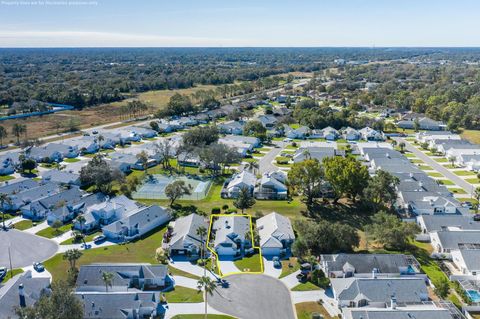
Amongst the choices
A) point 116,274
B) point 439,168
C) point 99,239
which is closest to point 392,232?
point 116,274

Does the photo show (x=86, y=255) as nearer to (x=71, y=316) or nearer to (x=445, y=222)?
(x=71, y=316)

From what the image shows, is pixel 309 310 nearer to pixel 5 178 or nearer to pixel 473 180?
pixel 473 180

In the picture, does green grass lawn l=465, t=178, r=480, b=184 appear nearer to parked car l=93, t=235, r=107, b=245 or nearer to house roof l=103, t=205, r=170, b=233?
house roof l=103, t=205, r=170, b=233

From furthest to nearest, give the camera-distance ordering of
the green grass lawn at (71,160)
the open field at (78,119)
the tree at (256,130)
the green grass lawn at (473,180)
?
the open field at (78,119)
the tree at (256,130)
the green grass lawn at (71,160)
the green grass lawn at (473,180)

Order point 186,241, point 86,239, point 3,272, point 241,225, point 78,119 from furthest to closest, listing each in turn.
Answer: point 78,119 → point 241,225 → point 86,239 → point 186,241 → point 3,272

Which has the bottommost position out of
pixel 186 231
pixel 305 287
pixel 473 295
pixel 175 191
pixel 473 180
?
pixel 305 287

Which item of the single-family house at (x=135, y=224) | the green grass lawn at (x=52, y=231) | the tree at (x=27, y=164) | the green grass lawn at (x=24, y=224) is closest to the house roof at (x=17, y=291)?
the single-family house at (x=135, y=224)

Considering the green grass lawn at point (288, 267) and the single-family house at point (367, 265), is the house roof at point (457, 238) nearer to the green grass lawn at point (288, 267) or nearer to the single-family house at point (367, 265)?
the single-family house at point (367, 265)

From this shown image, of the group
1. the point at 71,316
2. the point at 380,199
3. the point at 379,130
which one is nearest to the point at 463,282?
the point at 380,199
